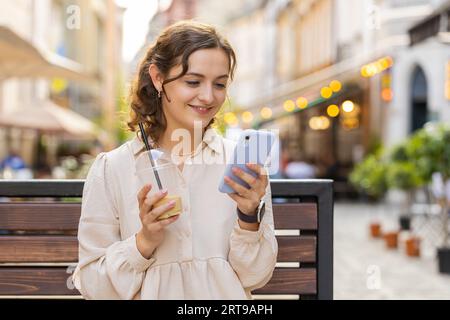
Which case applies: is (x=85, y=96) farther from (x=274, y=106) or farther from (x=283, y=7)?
(x=274, y=106)

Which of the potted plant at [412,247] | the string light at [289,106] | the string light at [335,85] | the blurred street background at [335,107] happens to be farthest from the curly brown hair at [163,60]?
the string light at [289,106]

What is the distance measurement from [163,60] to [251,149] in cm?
37

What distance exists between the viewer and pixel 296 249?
9.89ft

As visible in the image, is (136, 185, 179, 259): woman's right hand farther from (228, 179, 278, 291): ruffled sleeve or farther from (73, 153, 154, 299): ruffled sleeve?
Answer: (228, 179, 278, 291): ruffled sleeve

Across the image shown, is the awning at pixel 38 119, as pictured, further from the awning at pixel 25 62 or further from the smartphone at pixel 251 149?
the smartphone at pixel 251 149

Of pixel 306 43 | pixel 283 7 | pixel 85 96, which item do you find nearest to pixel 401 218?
pixel 306 43

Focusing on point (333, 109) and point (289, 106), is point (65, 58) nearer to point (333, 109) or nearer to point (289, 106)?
point (289, 106)

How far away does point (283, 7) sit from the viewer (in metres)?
43.3

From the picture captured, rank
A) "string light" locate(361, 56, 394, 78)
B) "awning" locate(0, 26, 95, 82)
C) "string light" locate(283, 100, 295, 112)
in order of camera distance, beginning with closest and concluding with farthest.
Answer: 1. "awning" locate(0, 26, 95, 82)
2. "string light" locate(361, 56, 394, 78)
3. "string light" locate(283, 100, 295, 112)

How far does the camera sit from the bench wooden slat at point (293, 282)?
3010 mm

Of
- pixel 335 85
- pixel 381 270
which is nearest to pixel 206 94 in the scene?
pixel 381 270

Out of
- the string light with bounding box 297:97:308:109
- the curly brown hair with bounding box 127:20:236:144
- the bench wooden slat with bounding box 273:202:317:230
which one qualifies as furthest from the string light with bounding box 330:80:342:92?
the curly brown hair with bounding box 127:20:236:144

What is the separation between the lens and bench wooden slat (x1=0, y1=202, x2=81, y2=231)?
3.00 m

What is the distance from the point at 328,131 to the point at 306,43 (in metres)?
8.84
